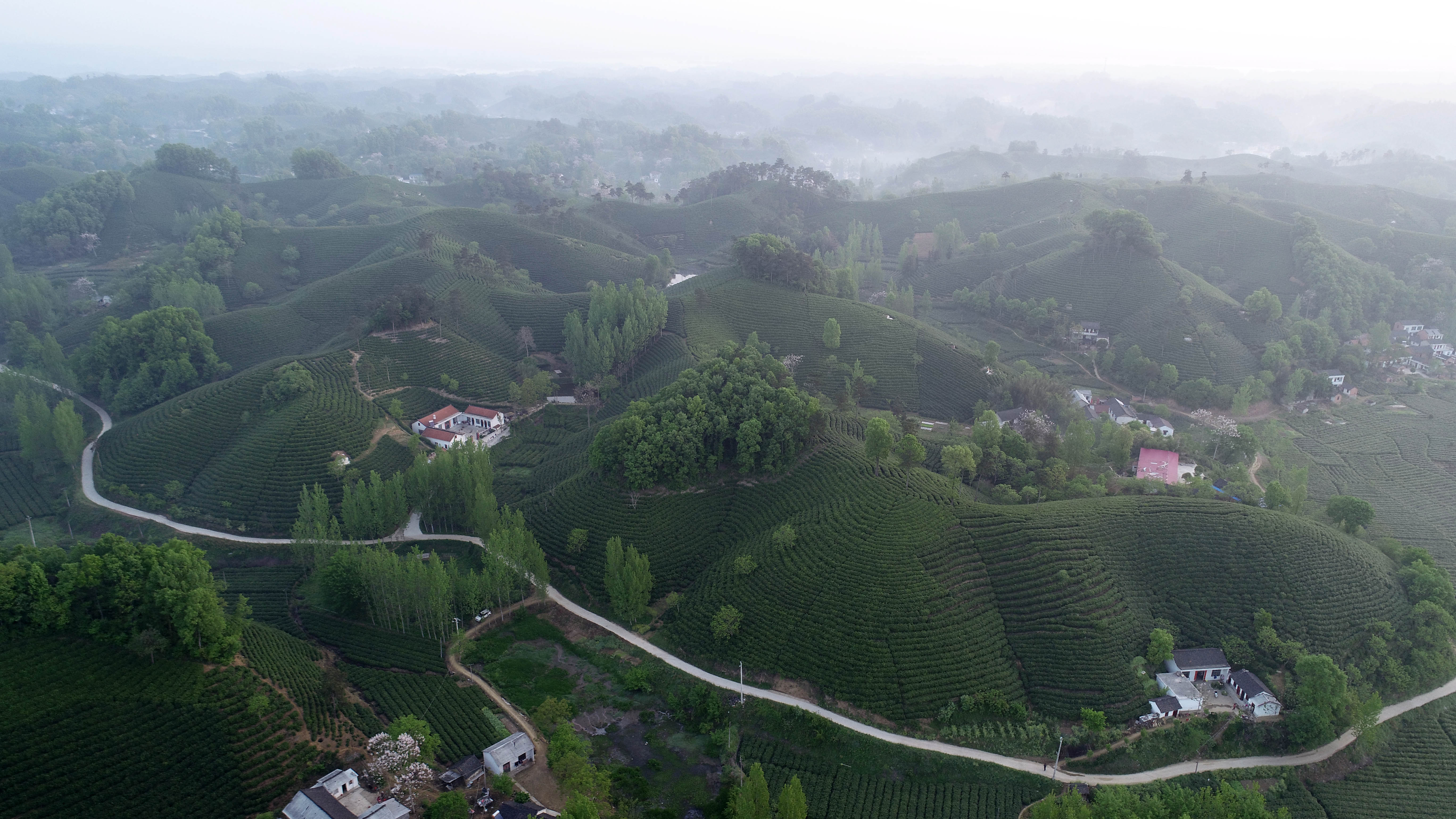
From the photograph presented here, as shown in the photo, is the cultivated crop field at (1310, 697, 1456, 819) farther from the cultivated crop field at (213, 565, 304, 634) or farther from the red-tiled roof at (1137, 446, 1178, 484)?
the cultivated crop field at (213, 565, 304, 634)

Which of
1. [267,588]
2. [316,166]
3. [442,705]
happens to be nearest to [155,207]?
[316,166]

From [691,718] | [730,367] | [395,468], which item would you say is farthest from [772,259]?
[691,718]

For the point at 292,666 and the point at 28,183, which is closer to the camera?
the point at 292,666

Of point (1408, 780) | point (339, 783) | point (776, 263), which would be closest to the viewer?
point (339, 783)

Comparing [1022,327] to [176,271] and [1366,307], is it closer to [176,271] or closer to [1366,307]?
[1366,307]

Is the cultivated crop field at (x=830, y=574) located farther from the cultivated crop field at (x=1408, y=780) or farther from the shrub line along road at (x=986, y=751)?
the cultivated crop field at (x=1408, y=780)

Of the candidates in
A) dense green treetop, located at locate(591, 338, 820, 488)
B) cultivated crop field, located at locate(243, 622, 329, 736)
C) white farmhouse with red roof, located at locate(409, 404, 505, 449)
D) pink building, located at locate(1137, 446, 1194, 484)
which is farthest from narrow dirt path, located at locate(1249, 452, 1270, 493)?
cultivated crop field, located at locate(243, 622, 329, 736)

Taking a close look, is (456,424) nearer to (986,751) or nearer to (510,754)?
(510,754)
